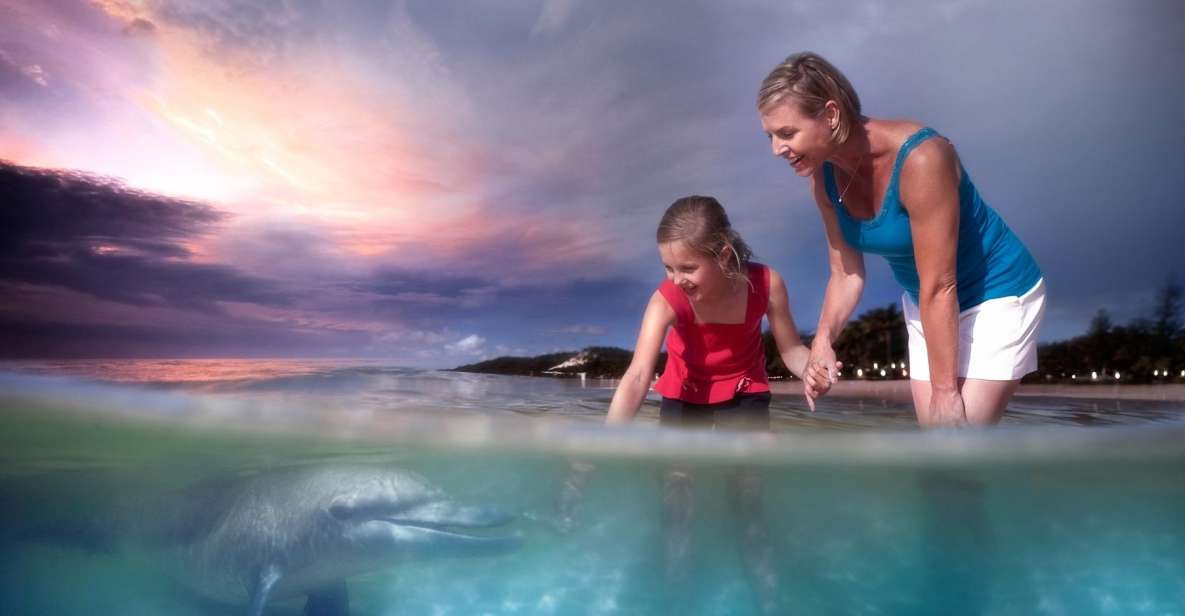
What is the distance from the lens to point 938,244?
2.74 m

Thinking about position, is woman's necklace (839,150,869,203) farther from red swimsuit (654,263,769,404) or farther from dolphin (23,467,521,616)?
dolphin (23,467,521,616)

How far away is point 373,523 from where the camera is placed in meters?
5.10

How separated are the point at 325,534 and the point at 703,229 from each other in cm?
359

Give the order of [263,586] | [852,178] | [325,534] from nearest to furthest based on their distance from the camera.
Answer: [852,178], [263,586], [325,534]

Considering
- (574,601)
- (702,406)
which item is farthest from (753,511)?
(702,406)

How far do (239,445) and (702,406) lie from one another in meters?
4.35

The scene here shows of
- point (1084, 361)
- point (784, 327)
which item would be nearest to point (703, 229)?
point (784, 327)

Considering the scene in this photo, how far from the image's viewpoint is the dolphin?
5090mm

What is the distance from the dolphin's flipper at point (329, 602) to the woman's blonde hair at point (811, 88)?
462 centimetres

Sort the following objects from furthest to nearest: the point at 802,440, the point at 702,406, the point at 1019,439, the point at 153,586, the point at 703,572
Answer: the point at 703,572
the point at 153,586
the point at 802,440
the point at 1019,439
the point at 702,406

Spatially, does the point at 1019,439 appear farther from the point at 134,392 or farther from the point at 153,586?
the point at 153,586

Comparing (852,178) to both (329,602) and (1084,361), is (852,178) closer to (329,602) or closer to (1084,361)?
(329,602)

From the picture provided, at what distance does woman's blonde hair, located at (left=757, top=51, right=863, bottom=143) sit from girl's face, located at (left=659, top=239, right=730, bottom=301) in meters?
1.02

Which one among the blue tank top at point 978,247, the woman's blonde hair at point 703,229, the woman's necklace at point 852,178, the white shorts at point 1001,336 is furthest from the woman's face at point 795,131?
the white shorts at point 1001,336
